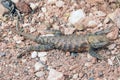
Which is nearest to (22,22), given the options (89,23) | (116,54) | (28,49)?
(28,49)

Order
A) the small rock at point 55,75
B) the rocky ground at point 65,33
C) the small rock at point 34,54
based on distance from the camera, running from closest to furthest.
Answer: the small rock at point 55,75 → the rocky ground at point 65,33 → the small rock at point 34,54

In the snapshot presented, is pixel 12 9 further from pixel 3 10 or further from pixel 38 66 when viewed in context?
pixel 38 66

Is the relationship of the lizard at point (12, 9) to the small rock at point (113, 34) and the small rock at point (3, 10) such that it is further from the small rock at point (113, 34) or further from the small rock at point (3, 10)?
the small rock at point (113, 34)

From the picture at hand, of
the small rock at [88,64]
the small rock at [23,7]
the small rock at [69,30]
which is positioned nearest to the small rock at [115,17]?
the small rock at [69,30]

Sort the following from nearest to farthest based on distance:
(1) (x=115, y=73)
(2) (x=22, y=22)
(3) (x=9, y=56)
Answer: (1) (x=115, y=73) → (3) (x=9, y=56) → (2) (x=22, y=22)

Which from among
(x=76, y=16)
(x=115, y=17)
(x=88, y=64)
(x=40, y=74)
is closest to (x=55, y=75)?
(x=40, y=74)

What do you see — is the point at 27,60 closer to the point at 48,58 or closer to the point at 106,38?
the point at 48,58
